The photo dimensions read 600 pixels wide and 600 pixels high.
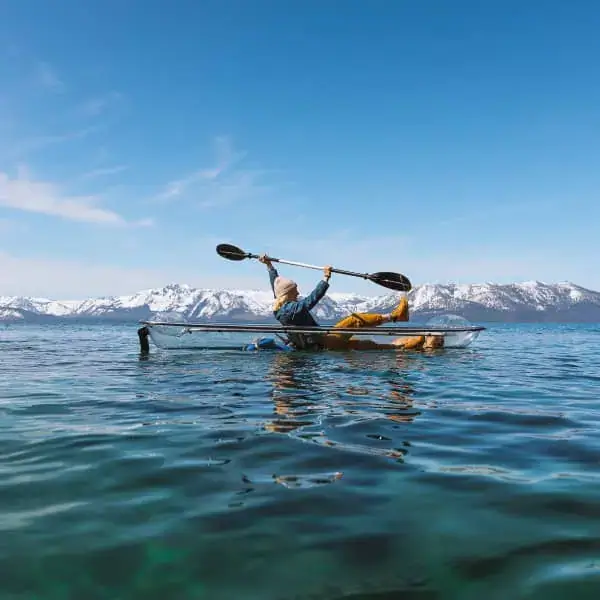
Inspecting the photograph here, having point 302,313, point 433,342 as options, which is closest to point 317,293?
point 302,313

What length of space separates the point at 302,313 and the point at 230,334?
2849 millimetres

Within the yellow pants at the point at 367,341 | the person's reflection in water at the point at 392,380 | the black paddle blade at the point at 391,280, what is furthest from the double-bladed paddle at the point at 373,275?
the person's reflection in water at the point at 392,380

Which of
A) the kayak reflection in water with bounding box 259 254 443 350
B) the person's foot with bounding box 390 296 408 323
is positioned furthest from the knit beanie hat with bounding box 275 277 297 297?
the person's foot with bounding box 390 296 408 323

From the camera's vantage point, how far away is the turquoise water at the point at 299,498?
3.14 meters

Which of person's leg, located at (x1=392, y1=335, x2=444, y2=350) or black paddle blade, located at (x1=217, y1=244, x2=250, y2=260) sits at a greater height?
black paddle blade, located at (x1=217, y1=244, x2=250, y2=260)

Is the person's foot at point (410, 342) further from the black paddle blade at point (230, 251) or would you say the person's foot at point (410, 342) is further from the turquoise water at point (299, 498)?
the turquoise water at point (299, 498)

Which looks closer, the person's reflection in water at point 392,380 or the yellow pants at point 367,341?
the person's reflection in water at point 392,380

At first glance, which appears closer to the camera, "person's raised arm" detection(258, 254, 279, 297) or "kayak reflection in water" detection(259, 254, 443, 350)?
"kayak reflection in water" detection(259, 254, 443, 350)

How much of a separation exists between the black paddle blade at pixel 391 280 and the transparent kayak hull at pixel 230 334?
Answer: 1922 millimetres

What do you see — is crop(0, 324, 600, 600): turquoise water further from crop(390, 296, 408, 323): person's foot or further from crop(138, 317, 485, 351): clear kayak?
crop(390, 296, 408, 323): person's foot

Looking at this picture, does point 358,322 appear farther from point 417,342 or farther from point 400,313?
point 417,342

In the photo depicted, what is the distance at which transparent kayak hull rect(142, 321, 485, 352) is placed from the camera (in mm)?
18750

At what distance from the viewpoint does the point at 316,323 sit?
20.0 meters

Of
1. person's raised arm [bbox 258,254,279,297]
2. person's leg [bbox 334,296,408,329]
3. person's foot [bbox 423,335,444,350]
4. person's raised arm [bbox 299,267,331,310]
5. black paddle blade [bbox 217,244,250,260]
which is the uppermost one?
black paddle blade [bbox 217,244,250,260]
